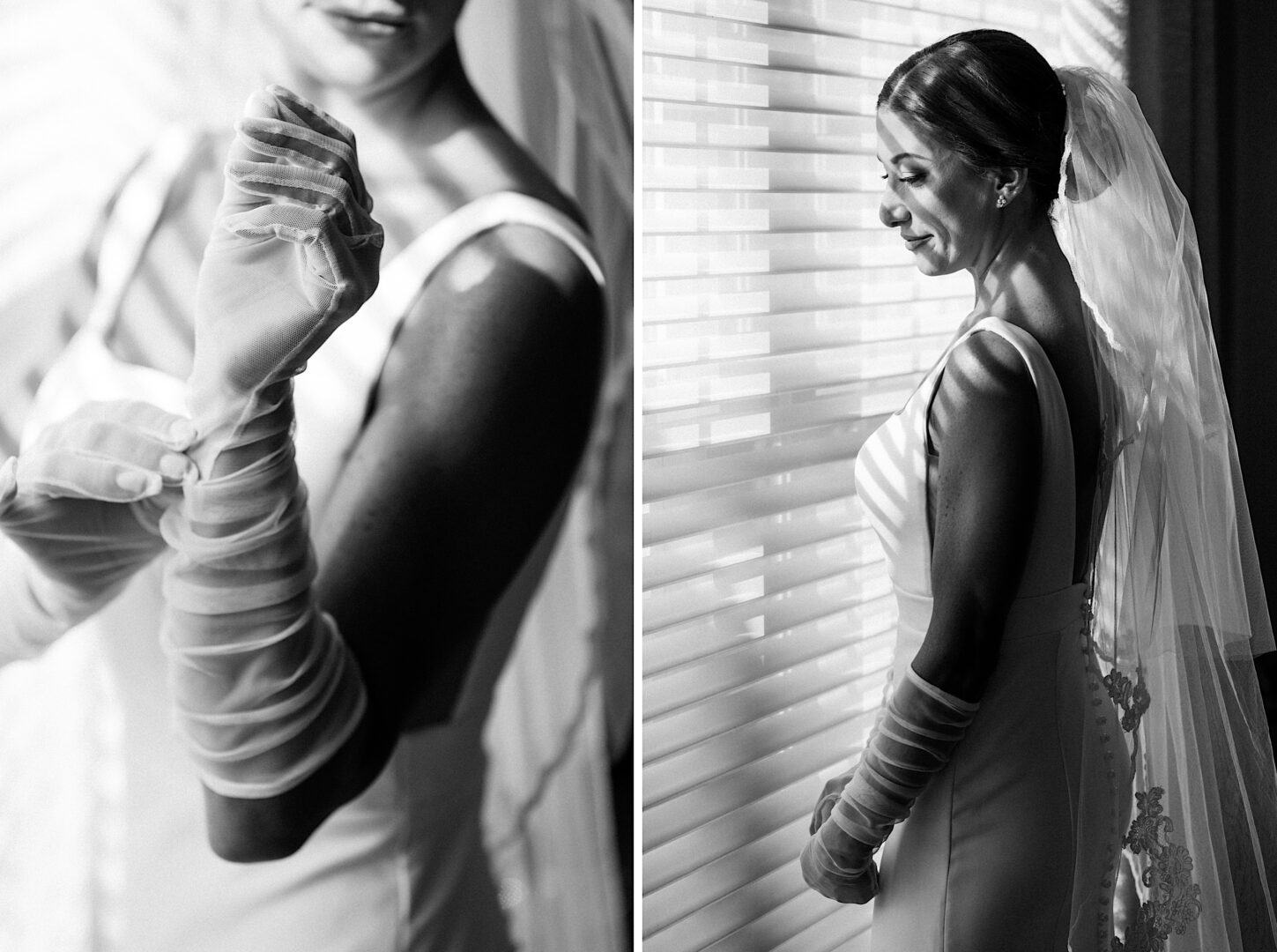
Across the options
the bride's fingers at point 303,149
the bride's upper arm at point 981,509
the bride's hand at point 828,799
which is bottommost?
the bride's hand at point 828,799

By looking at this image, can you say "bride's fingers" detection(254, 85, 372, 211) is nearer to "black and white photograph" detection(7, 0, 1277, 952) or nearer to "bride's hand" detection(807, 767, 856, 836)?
"black and white photograph" detection(7, 0, 1277, 952)

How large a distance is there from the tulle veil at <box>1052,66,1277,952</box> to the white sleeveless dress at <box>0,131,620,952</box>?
2.01ft

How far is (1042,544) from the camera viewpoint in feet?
4.05

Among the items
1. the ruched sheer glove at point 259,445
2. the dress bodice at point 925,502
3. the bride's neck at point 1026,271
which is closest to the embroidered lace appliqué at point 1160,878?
the dress bodice at point 925,502

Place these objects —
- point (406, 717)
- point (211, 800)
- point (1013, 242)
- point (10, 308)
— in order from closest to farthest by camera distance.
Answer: point (10, 308) < point (211, 800) < point (406, 717) < point (1013, 242)

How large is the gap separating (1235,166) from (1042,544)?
1712 millimetres

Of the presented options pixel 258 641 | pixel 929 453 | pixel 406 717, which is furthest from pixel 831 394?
pixel 258 641

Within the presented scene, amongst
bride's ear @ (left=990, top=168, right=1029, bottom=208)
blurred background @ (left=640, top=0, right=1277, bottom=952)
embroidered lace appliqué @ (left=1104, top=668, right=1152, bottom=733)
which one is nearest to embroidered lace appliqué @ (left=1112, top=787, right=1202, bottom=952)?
embroidered lace appliqué @ (left=1104, top=668, right=1152, bottom=733)

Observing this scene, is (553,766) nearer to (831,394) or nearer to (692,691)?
(692,691)

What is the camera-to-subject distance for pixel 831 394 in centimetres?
159

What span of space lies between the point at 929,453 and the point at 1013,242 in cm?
26

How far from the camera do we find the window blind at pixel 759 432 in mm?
1338

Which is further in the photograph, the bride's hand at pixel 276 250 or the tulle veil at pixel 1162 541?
the tulle veil at pixel 1162 541

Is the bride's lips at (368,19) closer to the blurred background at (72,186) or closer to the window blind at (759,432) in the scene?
the blurred background at (72,186)
